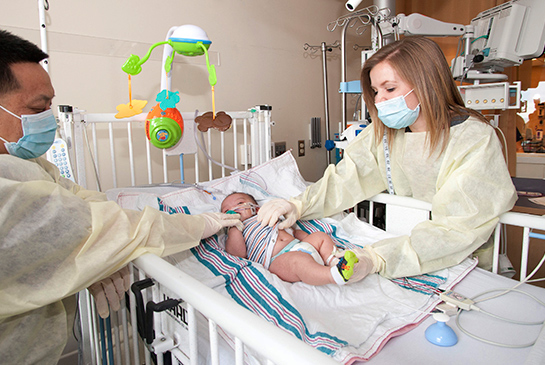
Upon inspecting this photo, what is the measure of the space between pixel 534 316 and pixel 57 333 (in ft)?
3.96

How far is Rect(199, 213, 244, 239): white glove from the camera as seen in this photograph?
114 cm

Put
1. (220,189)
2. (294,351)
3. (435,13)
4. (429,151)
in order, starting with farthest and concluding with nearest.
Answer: (435,13) < (220,189) < (429,151) < (294,351)

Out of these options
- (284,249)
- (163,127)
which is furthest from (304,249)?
(163,127)

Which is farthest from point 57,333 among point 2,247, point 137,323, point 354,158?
point 354,158

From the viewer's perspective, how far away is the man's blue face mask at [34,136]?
883mm

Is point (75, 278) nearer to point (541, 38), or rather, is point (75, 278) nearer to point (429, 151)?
point (429, 151)

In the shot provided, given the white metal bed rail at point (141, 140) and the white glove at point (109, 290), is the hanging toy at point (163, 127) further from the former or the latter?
the white glove at point (109, 290)

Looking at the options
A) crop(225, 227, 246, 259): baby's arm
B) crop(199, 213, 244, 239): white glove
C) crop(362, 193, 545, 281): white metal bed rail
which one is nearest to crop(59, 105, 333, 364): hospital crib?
crop(199, 213, 244, 239): white glove

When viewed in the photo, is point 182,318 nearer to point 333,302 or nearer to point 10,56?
point 333,302

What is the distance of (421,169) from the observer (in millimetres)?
1273

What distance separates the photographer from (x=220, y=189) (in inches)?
65.8

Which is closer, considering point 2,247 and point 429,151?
point 2,247

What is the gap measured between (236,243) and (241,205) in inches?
8.2

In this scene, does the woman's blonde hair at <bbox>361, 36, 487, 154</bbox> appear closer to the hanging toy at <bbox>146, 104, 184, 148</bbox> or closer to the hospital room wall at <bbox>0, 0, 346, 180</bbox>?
the hanging toy at <bbox>146, 104, 184, 148</bbox>
